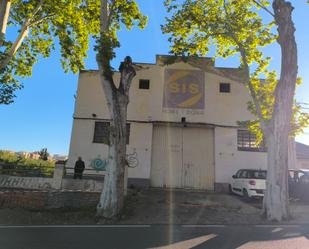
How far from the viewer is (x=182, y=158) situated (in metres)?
17.7

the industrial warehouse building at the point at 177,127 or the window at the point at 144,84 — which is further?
the window at the point at 144,84

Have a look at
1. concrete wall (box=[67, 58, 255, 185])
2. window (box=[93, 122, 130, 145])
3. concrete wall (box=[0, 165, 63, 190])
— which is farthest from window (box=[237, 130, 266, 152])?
concrete wall (box=[0, 165, 63, 190])

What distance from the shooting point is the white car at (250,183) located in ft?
43.2

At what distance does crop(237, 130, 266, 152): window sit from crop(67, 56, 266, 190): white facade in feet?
1.08

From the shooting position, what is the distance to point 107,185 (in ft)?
31.9

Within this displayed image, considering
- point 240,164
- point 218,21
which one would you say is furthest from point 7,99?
point 240,164

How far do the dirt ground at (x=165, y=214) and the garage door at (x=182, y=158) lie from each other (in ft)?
14.3

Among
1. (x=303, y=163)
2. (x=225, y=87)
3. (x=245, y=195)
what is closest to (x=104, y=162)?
(x=245, y=195)

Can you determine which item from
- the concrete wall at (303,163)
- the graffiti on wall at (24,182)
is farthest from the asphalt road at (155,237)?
the concrete wall at (303,163)

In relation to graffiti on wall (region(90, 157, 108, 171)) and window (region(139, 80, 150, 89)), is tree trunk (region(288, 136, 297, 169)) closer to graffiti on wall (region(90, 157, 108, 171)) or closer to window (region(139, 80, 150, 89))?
window (region(139, 80, 150, 89))

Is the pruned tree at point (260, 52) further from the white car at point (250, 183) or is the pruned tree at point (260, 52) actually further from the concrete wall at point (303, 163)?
the concrete wall at point (303, 163)

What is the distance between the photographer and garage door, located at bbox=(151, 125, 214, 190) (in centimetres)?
1734

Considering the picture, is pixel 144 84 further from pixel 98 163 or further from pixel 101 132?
pixel 98 163

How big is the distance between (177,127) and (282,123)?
8260 mm
